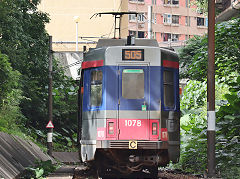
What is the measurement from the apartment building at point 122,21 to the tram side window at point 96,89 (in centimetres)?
5132

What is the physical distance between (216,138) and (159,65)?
3.50m

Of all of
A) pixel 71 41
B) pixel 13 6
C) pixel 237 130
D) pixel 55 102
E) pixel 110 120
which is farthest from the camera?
pixel 71 41

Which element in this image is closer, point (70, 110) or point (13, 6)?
point (13, 6)

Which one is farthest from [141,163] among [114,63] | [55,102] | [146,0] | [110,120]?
[146,0]

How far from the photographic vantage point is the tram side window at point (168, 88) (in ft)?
55.3

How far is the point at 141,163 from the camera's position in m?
17.0

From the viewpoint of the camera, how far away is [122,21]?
286 ft

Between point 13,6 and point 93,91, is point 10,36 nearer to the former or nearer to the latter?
point 13,6

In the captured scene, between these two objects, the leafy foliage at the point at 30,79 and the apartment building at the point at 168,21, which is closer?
the leafy foliage at the point at 30,79

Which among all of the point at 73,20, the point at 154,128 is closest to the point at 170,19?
the point at 73,20

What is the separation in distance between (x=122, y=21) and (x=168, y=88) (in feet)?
232

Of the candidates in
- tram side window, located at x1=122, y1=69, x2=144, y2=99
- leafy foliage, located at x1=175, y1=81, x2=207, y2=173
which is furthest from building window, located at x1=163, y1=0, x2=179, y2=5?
tram side window, located at x1=122, y1=69, x2=144, y2=99

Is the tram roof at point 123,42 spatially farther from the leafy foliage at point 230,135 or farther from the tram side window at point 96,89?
the leafy foliage at point 230,135

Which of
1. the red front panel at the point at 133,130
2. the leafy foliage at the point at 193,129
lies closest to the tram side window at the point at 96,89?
the red front panel at the point at 133,130
